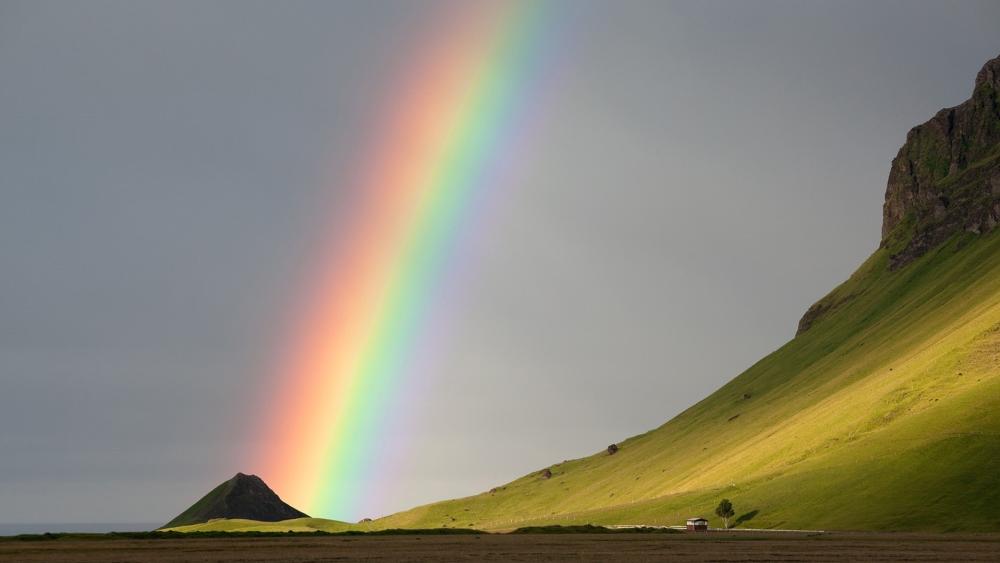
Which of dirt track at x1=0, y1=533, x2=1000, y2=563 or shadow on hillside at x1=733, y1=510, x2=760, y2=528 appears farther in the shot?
shadow on hillside at x1=733, y1=510, x2=760, y2=528

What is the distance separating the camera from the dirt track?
2960 inches

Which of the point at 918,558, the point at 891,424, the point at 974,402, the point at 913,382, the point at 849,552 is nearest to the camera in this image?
the point at 918,558

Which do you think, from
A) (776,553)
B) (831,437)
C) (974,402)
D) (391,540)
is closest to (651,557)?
(776,553)

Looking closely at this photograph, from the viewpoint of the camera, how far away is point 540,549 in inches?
3406

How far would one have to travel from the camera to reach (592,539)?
103 m

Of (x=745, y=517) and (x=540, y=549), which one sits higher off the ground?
(x=745, y=517)

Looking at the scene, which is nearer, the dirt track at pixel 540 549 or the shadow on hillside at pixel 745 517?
the dirt track at pixel 540 549

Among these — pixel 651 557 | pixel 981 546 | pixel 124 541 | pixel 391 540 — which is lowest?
pixel 981 546

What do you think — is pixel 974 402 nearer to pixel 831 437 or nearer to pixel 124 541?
pixel 831 437

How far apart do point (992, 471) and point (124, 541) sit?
355 ft

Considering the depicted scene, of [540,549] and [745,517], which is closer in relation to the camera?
[540,549]

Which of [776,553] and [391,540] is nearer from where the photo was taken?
[776,553]

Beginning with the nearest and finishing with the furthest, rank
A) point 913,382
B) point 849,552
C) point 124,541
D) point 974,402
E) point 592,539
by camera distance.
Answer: point 849,552
point 124,541
point 592,539
point 974,402
point 913,382

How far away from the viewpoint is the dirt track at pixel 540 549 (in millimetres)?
75188
